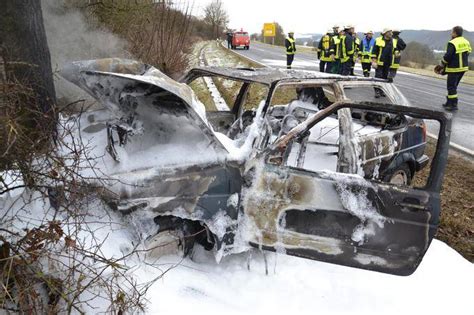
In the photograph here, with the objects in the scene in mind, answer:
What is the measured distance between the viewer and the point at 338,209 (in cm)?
293

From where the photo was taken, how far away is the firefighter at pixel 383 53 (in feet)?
35.1

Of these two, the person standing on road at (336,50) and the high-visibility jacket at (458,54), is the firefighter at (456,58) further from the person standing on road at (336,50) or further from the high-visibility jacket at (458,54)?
the person standing on road at (336,50)

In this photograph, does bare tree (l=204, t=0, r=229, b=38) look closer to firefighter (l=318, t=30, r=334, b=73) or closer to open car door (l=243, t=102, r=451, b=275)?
firefighter (l=318, t=30, r=334, b=73)

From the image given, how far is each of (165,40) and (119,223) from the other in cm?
723

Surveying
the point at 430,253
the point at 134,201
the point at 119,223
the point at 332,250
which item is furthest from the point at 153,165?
the point at 430,253

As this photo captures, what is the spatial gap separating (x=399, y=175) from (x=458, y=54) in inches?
269

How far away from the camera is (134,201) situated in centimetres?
271

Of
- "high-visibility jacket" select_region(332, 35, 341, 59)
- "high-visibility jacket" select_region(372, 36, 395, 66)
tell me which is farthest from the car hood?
"high-visibility jacket" select_region(332, 35, 341, 59)

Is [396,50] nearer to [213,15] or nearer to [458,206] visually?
[458,206]

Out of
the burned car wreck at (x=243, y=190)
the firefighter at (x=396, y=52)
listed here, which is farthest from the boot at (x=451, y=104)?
the burned car wreck at (x=243, y=190)

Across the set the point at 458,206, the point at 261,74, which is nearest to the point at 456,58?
the point at 458,206

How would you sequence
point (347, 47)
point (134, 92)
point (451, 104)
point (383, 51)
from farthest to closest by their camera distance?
1. point (347, 47)
2. point (383, 51)
3. point (451, 104)
4. point (134, 92)

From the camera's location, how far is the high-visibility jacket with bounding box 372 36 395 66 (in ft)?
35.0

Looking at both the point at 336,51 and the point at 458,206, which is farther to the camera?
the point at 336,51
